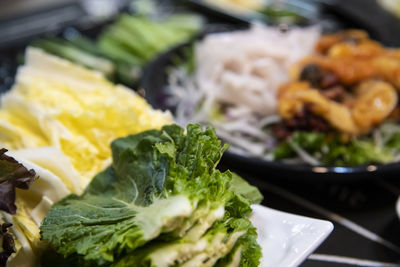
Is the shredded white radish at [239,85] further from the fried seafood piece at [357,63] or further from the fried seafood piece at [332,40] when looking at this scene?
the fried seafood piece at [357,63]

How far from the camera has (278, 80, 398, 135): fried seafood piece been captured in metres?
2.50

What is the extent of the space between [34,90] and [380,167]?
6.07 ft

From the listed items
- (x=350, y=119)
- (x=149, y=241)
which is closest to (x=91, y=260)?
(x=149, y=241)

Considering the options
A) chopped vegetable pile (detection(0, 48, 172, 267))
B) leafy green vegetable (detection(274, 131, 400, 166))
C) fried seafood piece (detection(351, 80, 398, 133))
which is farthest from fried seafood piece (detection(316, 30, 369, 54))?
chopped vegetable pile (detection(0, 48, 172, 267))

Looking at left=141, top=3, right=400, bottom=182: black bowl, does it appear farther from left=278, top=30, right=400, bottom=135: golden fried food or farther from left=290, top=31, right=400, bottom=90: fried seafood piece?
left=290, top=31, right=400, bottom=90: fried seafood piece

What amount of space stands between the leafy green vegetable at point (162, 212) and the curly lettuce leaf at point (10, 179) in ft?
0.46

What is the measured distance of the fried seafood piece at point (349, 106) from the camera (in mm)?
2498

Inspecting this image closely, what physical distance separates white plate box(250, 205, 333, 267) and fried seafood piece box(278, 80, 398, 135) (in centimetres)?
114

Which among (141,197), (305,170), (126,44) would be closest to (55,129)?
(141,197)

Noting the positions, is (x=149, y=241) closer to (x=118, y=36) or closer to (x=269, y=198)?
(x=269, y=198)

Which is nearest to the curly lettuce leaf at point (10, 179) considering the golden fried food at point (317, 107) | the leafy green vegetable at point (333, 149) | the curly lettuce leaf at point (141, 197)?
the curly lettuce leaf at point (141, 197)

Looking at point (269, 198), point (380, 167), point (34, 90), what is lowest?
point (269, 198)

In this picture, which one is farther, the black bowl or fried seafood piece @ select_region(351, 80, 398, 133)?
fried seafood piece @ select_region(351, 80, 398, 133)

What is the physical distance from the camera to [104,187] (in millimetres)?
1654
